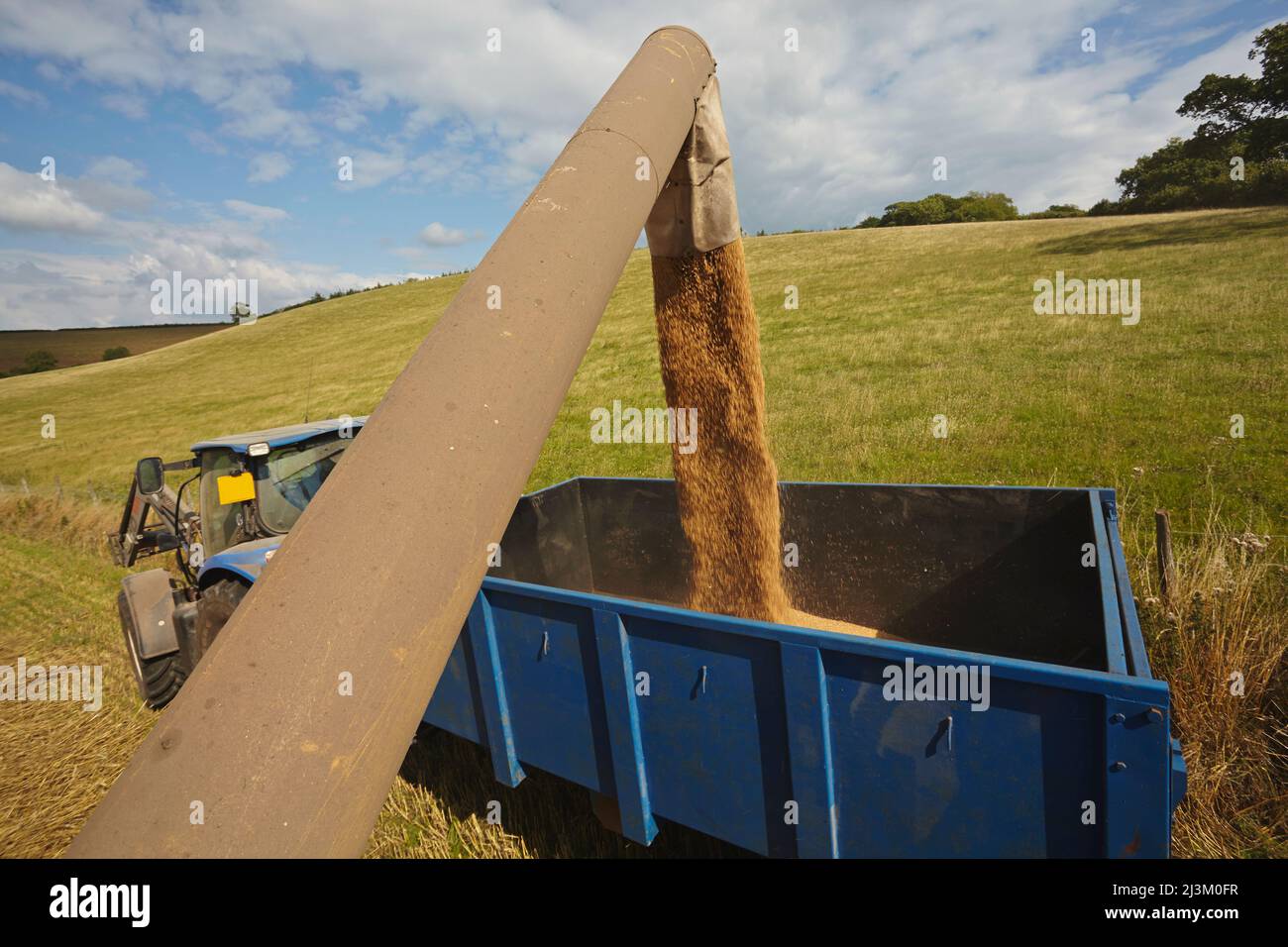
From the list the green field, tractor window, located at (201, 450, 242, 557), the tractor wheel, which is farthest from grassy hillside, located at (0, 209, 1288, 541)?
the tractor wheel

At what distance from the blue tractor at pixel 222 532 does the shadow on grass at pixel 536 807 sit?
1.49 meters

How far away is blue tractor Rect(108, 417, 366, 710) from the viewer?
13.9 ft

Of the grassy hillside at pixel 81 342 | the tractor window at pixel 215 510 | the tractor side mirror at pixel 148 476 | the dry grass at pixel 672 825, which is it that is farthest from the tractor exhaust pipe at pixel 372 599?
the grassy hillside at pixel 81 342

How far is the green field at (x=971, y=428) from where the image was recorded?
10.8 ft

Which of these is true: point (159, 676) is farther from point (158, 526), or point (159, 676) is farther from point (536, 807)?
point (536, 807)

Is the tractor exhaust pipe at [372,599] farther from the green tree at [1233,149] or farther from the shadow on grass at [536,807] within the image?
the green tree at [1233,149]

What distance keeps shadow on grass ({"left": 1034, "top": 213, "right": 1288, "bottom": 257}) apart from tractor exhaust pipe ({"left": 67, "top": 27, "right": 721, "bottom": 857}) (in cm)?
2266

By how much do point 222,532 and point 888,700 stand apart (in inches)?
177

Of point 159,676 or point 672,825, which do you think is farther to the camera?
point 159,676

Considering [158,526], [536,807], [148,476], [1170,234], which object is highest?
[1170,234]

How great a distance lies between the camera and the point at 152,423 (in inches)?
932

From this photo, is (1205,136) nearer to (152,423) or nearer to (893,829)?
(893,829)

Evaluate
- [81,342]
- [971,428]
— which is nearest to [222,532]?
[971,428]

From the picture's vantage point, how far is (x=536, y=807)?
3400 mm
